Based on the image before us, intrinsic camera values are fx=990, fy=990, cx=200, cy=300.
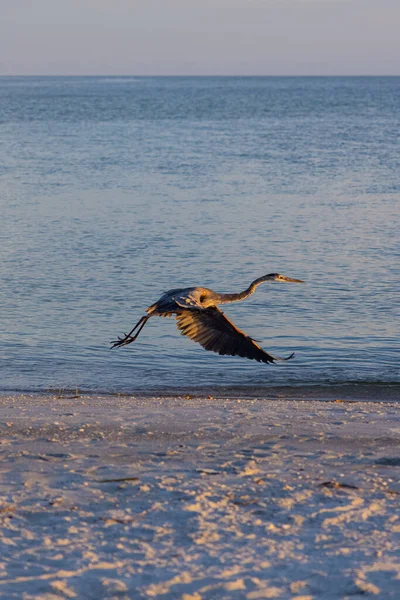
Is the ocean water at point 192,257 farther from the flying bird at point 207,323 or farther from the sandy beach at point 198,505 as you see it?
the sandy beach at point 198,505

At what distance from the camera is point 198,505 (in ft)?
24.3

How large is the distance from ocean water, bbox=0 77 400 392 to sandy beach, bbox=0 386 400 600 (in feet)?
15.2

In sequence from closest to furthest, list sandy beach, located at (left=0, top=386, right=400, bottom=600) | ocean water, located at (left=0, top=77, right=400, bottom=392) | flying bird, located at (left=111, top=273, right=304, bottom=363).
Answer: sandy beach, located at (left=0, top=386, right=400, bottom=600)
flying bird, located at (left=111, top=273, right=304, bottom=363)
ocean water, located at (left=0, top=77, right=400, bottom=392)

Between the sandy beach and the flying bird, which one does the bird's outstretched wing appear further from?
the sandy beach

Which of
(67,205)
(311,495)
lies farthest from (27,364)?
(67,205)

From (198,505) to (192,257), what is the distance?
15.8 metres

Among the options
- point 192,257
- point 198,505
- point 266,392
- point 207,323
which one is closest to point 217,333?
point 207,323

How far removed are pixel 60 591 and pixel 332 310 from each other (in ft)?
42.5

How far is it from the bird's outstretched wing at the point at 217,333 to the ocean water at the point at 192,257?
3.11m

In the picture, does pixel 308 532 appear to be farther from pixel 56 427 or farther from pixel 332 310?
pixel 332 310

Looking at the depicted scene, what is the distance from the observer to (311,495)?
25.2 feet

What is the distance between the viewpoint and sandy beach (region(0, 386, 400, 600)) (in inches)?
247

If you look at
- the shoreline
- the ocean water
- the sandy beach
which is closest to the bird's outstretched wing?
the sandy beach

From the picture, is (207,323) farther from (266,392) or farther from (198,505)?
(198,505)
